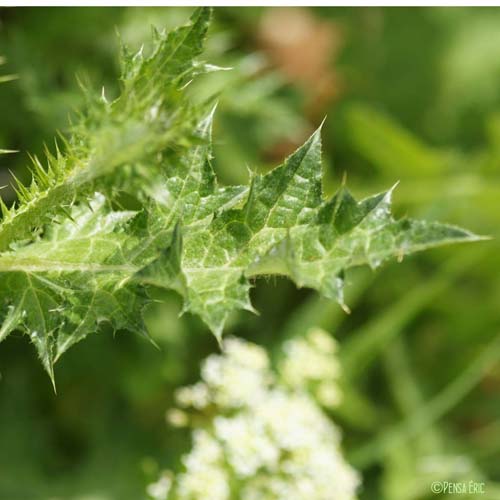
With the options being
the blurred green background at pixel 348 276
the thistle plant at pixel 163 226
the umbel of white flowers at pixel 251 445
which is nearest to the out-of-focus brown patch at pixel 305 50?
the blurred green background at pixel 348 276

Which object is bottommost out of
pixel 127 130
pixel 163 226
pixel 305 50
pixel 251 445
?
pixel 251 445

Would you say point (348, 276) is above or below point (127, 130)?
below

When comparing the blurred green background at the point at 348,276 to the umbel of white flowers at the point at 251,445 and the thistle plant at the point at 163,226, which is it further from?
the thistle plant at the point at 163,226

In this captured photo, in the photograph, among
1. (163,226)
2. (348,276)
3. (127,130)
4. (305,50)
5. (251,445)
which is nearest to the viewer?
(127,130)

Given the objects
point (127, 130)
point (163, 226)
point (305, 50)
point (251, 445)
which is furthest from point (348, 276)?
point (305, 50)

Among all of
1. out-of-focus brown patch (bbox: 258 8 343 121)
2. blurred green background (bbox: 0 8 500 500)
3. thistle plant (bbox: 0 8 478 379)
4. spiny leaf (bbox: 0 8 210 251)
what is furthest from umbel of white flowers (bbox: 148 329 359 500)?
out-of-focus brown patch (bbox: 258 8 343 121)

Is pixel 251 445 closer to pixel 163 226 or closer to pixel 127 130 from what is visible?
pixel 163 226

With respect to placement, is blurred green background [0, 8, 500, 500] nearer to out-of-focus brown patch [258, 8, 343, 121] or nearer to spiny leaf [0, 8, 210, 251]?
out-of-focus brown patch [258, 8, 343, 121]
